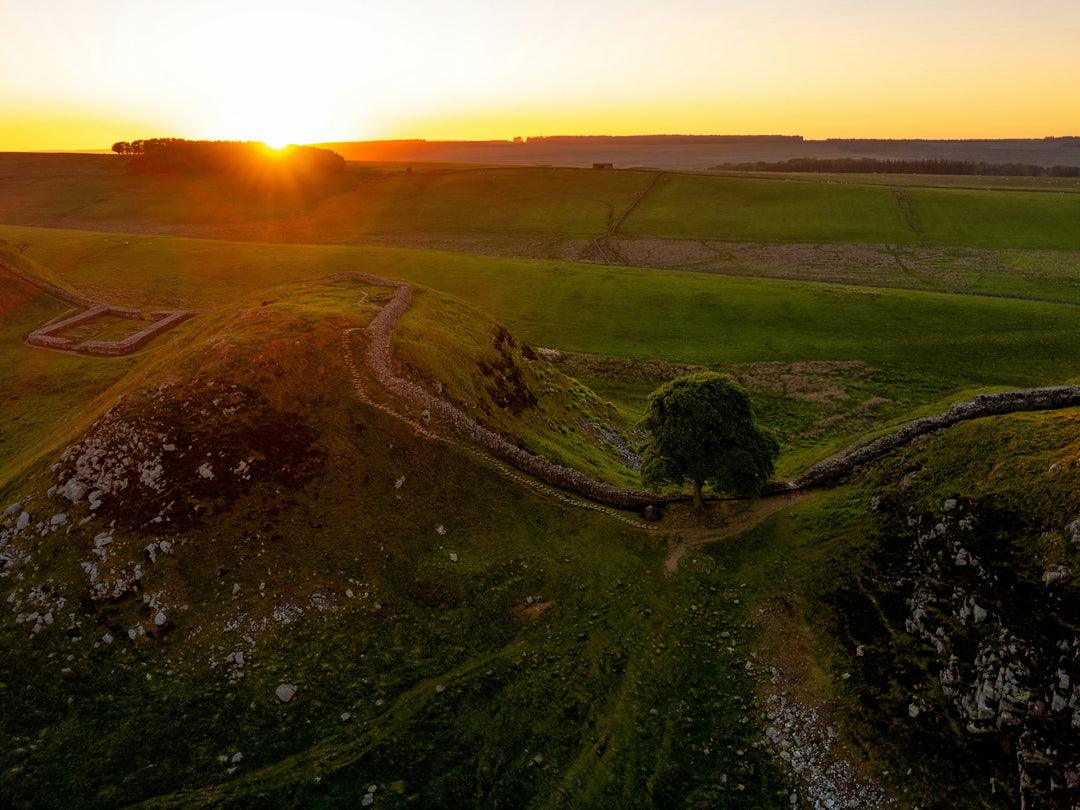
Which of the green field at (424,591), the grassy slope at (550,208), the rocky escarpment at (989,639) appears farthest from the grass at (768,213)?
the rocky escarpment at (989,639)

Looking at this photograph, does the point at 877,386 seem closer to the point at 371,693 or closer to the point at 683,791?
the point at 683,791

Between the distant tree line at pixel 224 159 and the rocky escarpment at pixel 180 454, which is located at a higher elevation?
the distant tree line at pixel 224 159

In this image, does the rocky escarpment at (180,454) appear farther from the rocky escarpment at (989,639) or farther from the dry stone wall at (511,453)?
the rocky escarpment at (989,639)

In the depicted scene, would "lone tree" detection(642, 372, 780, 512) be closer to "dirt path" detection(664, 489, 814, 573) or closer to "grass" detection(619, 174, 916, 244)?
"dirt path" detection(664, 489, 814, 573)

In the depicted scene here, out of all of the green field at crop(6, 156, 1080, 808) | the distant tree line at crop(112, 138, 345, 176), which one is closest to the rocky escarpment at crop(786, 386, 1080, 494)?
the green field at crop(6, 156, 1080, 808)

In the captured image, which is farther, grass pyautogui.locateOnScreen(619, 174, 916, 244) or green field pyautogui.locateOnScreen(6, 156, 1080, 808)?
grass pyautogui.locateOnScreen(619, 174, 916, 244)
